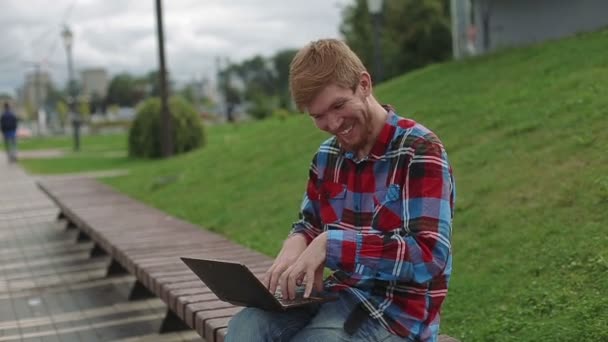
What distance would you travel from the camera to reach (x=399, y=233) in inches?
97.8

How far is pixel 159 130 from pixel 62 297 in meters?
14.8

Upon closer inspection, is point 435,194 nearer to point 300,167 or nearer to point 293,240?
point 293,240

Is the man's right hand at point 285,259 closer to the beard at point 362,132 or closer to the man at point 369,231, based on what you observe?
the man at point 369,231

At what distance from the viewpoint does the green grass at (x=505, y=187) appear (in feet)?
13.6

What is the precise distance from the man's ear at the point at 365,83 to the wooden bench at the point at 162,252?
1117 mm

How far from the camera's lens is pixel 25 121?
3856 inches

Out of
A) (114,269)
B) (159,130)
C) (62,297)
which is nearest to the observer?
(62,297)

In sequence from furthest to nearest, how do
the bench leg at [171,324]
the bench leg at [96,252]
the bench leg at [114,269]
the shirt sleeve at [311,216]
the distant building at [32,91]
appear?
the distant building at [32,91] → the bench leg at [96,252] → the bench leg at [114,269] → the bench leg at [171,324] → the shirt sleeve at [311,216]

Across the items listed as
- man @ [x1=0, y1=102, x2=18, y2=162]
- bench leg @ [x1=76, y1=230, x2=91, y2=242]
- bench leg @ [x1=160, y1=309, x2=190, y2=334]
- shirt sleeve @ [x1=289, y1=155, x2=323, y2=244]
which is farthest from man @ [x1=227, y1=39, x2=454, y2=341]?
man @ [x1=0, y1=102, x2=18, y2=162]

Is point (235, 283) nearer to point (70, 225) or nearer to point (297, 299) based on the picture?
point (297, 299)

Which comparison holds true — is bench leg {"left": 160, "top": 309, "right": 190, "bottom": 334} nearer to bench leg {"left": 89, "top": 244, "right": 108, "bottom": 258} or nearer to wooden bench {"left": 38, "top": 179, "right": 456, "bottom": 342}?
wooden bench {"left": 38, "top": 179, "right": 456, "bottom": 342}

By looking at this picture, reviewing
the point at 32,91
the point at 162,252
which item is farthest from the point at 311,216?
the point at 32,91

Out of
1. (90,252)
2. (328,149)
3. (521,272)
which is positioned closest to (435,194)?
(328,149)


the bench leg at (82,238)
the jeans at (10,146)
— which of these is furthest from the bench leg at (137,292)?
the jeans at (10,146)
